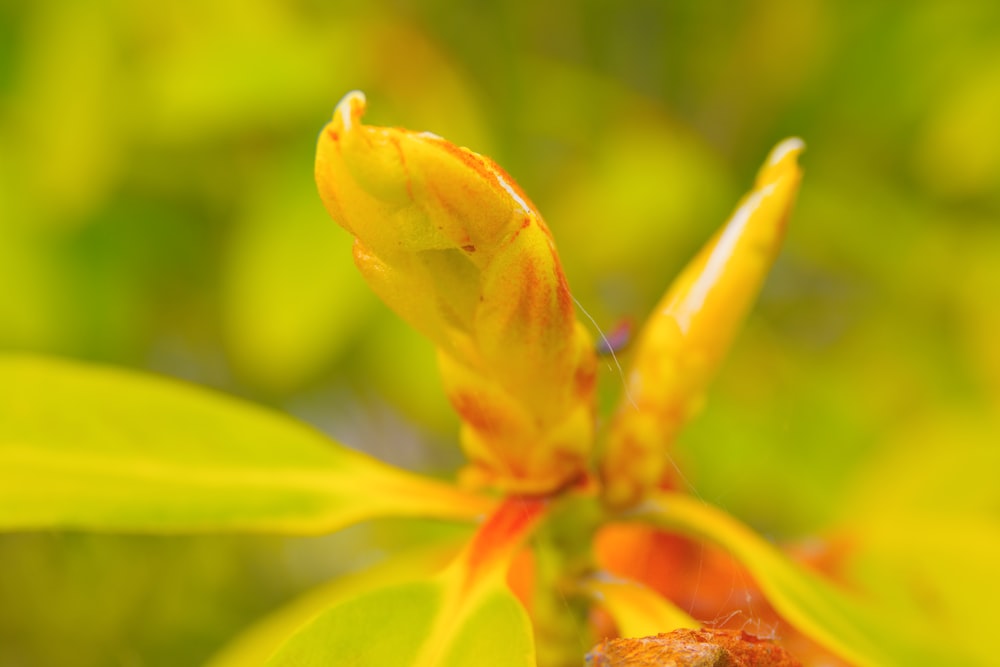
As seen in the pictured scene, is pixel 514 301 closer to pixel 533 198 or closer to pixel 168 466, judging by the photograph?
pixel 168 466

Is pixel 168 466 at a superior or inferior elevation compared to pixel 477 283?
inferior

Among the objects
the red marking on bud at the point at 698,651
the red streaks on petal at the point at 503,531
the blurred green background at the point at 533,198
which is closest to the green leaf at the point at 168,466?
the red streaks on petal at the point at 503,531

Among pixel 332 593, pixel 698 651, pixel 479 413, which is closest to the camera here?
pixel 698 651

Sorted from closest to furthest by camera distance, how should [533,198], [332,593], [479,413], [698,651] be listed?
[698,651], [479,413], [332,593], [533,198]

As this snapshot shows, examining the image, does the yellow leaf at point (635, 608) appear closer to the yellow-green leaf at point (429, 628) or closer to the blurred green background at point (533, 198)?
the yellow-green leaf at point (429, 628)

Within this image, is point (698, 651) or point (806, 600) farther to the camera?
point (806, 600)

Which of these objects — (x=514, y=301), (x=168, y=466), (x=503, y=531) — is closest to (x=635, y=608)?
(x=503, y=531)

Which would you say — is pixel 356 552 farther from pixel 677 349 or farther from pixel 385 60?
pixel 677 349
